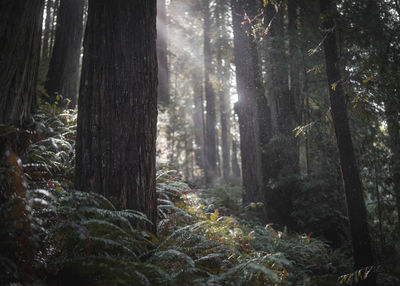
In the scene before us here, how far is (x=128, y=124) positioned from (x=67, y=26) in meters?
5.83

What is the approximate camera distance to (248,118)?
312 inches

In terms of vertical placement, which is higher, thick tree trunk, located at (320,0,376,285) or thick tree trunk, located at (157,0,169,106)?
thick tree trunk, located at (157,0,169,106)

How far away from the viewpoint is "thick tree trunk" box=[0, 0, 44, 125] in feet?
7.57

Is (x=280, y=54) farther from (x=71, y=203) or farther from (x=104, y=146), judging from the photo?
(x=71, y=203)

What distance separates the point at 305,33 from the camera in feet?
28.7

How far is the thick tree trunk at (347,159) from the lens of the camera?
12.2 feet

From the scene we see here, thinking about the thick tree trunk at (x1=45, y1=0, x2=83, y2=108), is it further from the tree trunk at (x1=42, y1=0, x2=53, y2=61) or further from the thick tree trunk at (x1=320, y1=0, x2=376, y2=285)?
the thick tree trunk at (x1=320, y1=0, x2=376, y2=285)

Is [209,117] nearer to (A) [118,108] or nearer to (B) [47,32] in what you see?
(B) [47,32]

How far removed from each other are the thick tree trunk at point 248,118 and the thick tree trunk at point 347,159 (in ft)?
12.5

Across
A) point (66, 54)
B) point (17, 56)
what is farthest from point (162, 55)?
point (17, 56)

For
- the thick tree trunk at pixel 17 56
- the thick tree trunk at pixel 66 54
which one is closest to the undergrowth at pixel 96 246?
the thick tree trunk at pixel 17 56

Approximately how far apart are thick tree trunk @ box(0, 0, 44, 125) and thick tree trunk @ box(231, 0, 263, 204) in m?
6.01

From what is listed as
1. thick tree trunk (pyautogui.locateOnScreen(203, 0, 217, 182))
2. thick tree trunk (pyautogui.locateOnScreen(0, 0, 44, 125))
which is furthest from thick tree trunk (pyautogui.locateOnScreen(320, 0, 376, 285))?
thick tree trunk (pyautogui.locateOnScreen(203, 0, 217, 182))

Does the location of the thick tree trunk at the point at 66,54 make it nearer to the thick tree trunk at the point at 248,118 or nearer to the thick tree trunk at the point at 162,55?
the thick tree trunk at the point at 248,118
